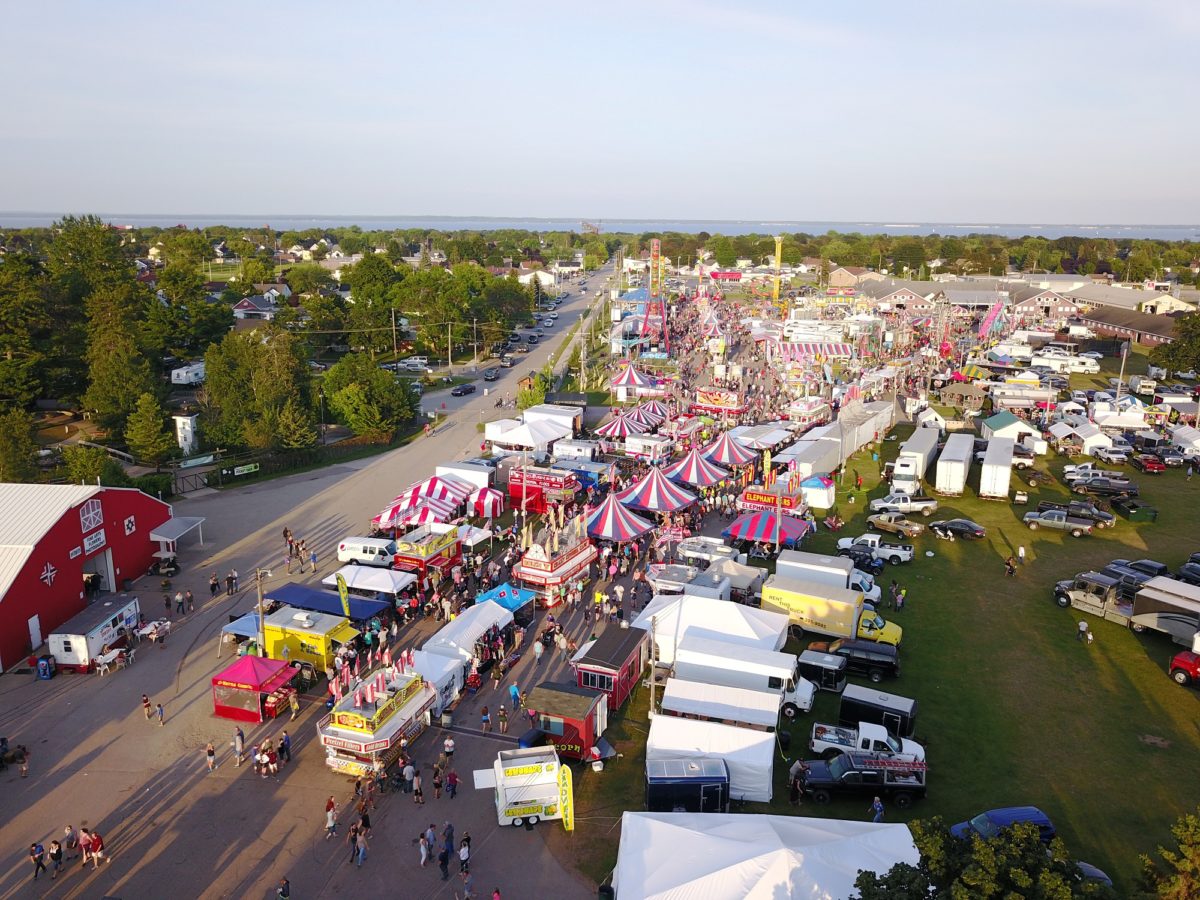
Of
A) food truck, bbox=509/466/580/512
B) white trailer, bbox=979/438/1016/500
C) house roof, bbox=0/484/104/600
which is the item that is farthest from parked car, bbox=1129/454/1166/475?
house roof, bbox=0/484/104/600

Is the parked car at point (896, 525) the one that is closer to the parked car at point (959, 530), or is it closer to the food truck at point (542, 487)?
the parked car at point (959, 530)

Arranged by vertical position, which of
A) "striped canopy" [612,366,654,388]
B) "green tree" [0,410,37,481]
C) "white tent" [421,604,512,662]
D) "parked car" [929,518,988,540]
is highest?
"green tree" [0,410,37,481]

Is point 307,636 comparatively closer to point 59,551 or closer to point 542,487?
point 59,551

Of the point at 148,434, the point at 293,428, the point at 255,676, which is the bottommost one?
the point at 255,676

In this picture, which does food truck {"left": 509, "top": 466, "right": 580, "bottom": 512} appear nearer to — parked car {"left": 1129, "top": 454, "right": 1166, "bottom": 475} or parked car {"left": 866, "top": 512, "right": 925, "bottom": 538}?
parked car {"left": 866, "top": 512, "right": 925, "bottom": 538}

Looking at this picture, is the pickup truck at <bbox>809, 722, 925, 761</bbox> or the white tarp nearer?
the pickup truck at <bbox>809, 722, 925, 761</bbox>

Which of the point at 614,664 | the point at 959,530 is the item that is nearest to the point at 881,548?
the point at 959,530

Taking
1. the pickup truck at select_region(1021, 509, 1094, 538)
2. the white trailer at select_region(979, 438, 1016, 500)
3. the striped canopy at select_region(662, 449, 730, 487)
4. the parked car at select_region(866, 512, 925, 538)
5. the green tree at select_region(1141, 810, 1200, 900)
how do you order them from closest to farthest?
the green tree at select_region(1141, 810, 1200, 900) → the parked car at select_region(866, 512, 925, 538) → the pickup truck at select_region(1021, 509, 1094, 538) → the striped canopy at select_region(662, 449, 730, 487) → the white trailer at select_region(979, 438, 1016, 500)
